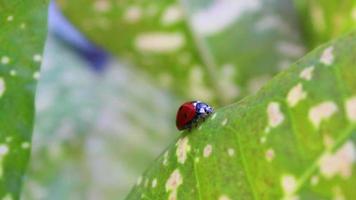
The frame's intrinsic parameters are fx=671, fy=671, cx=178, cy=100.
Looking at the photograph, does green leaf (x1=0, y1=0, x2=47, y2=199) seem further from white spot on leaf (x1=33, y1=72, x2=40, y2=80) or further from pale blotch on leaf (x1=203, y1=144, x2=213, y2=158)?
pale blotch on leaf (x1=203, y1=144, x2=213, y2=158)

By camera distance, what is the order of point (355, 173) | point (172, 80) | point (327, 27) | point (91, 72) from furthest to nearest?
point (91, 72) < point (172, 80) < point (327, 27) < point (355, 173)

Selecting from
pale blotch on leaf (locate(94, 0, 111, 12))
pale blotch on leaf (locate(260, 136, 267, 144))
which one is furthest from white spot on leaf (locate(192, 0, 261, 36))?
pale blotch on leaf (locate(260, 136, 267, 144))

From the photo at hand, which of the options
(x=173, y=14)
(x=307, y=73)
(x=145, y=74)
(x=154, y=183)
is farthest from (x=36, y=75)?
(x=145, y=74)

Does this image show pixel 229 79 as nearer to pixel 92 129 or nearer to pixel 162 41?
pixel 162 41

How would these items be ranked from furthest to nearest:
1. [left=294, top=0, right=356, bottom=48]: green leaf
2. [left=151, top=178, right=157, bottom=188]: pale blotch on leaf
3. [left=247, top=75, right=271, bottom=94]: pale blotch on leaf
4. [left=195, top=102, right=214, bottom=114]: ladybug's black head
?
1. [left=247, top=75, right=271, bottom=94]: pale blotch on leaf
2. [left=294, top=0, right=356, bottom=48]: green leaf
3. [left=195, top=102, right=214, bottom=114]: ladybug's black head
4. [left=151, top=178, right=157, bottom=188]: pale blotch on leaf

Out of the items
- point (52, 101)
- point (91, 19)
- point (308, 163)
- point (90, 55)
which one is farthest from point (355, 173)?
point (90, 55)

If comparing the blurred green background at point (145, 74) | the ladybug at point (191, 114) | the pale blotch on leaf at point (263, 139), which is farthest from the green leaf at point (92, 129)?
the pale blotch on leaf at point (263, 139)

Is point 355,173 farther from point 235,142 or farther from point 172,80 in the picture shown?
point 172,80

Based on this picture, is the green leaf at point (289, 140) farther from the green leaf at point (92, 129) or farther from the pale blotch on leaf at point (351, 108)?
the green leaf at point (92, 129)
